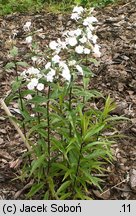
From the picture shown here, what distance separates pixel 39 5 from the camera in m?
5.24

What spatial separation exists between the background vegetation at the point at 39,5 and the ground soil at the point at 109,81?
0.34 feet

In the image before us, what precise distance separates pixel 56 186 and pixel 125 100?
3.68ft

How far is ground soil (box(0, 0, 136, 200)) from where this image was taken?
113 inches

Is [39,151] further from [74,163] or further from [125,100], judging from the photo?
[125,100]

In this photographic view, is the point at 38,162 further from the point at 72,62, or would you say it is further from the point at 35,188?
the point at 72,62

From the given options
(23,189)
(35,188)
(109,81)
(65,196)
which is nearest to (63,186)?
(65,196)

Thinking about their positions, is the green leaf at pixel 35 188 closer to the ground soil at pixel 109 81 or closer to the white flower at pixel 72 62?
the ground soil at pixel 109 81

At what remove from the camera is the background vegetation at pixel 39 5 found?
5.15 meters

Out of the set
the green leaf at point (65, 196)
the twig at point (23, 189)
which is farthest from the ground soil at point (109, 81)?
the green leaf at point (65, 196)

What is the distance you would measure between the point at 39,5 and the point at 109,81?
1.93 metres

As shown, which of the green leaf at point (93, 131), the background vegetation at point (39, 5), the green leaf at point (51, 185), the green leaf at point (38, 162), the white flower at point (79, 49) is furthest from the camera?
the background vegetation at point (39, 5)

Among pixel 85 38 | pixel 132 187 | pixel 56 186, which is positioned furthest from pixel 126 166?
pixel 85 38

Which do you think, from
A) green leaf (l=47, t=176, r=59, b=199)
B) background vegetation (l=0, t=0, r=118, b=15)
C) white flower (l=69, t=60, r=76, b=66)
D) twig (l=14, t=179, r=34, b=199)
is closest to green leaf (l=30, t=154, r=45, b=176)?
green leaf (l=47, t=176, r=59, b=199)

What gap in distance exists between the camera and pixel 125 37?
4438mm
